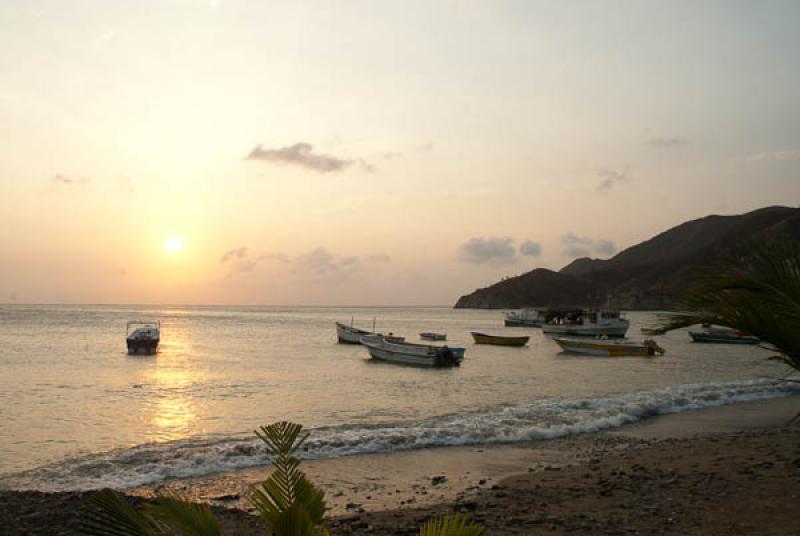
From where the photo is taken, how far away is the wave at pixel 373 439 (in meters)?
13.4

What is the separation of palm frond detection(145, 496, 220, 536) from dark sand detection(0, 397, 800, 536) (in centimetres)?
536

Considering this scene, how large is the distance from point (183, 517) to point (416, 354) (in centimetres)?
3774

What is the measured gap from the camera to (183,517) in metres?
3.15

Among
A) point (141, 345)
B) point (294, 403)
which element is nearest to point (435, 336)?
point (141, 345)

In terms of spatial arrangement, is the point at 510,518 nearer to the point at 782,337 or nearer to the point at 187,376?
the point at 782,337

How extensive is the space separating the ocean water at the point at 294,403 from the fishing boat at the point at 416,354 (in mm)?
1058

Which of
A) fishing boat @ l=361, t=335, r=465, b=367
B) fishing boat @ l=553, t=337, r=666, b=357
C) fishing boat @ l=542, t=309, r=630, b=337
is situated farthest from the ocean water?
fishing boat @ l=542, t=309, r=630, b=337

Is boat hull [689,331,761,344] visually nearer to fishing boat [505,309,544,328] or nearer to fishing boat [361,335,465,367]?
fishing boat [361,335,465,367]

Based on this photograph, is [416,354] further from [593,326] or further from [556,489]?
[593,326]

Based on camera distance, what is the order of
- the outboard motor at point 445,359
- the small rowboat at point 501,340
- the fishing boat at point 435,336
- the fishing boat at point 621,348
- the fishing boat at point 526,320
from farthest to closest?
1. the fishing boat at point 526,320
2. the fishing boat at point 435,336
3. the small rowboat at point 501,340
4. the fishing boat at point 621,348
5. the outboard motor at point 445,359

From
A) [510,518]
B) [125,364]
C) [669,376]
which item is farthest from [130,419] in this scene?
[669,376]

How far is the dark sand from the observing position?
29.2ft

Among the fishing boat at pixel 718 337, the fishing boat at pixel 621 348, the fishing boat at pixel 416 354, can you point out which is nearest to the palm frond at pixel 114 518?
the fishing boat at pixel 416 354

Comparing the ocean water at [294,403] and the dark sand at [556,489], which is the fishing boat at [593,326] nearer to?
the ocean water at [294,403]
